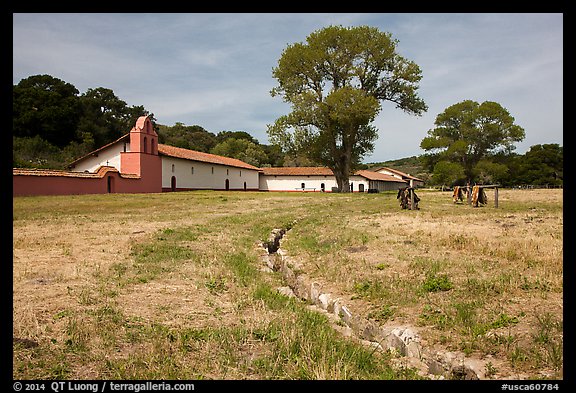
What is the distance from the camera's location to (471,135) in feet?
215

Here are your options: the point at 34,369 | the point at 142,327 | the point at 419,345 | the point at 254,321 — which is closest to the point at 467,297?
the point at 419,345

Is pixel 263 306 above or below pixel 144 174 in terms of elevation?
below

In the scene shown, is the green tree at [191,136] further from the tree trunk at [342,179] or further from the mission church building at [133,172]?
the tree trunk at [342,179]

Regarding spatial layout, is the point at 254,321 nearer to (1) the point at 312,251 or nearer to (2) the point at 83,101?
(1) the point at 312,251

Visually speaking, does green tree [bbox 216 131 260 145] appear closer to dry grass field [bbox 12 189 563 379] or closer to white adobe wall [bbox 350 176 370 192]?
white adobe wall [bbox 350 176 370 192]

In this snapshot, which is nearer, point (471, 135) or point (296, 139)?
point (296, 139)

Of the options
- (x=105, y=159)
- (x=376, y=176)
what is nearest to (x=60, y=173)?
(x=105, y=159)

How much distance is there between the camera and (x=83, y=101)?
60406 millimetres

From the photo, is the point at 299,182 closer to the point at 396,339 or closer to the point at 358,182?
the point at 358,182

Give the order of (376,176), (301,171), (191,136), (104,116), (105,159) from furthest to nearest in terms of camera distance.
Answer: (191,136) → (376,176) → (301,171) → (104,116) → (105,159)

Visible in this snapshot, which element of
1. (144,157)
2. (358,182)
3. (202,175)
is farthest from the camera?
(358,182)

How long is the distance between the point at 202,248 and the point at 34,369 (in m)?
6.97

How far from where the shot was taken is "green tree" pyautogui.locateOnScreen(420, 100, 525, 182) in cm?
6250

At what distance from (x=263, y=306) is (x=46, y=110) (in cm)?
5587
